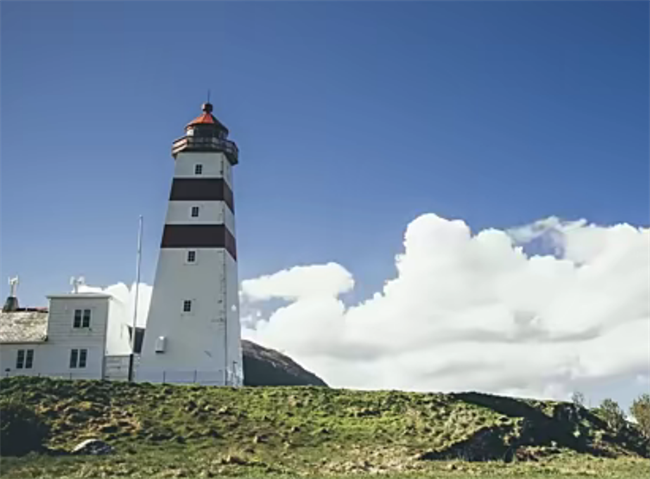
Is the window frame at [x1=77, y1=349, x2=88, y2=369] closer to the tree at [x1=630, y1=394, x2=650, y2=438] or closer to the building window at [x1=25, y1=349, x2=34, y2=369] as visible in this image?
the building window at [x1=25, y1=349, x2=34, y2=369]

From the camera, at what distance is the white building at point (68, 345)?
43750 millimetres

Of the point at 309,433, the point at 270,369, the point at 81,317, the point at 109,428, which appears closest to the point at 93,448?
the point at 109,428

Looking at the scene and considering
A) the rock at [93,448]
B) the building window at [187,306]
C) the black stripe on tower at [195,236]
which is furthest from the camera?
the black stripe on tower at [195,236]

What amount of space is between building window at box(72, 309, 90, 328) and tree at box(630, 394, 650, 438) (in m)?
28.6

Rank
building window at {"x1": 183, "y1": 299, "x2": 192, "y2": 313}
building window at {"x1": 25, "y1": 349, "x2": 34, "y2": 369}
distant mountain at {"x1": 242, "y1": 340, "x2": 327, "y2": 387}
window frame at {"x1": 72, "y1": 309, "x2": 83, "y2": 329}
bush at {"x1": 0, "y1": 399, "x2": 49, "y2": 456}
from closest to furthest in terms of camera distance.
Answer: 1. bush at {"x1": 0, "y1": 399, "x2": 49, "y2": 456}
2. building window at {"x1": 25, "y1": 349, "x2": 34, "y2": 369}
3. window frame at {"x1": 72, "y1": 309, "x2": 83, "y2": 329}
4. building window at {"x1": 183, "y1": 299, "x2": 192, "y2": 313}
5. distant mountain at {"x1": 242, "y1": 340, "x2": 327, "y2": 387}

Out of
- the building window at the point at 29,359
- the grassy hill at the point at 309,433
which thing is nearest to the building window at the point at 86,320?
the building window at the point at 29,359

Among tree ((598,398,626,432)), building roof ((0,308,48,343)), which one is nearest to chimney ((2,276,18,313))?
building roof ((0,308,48,343))

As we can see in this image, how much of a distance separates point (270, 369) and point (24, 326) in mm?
21329

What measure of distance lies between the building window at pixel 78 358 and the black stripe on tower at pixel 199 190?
990 cm

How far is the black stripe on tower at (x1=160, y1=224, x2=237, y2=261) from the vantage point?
45594mm

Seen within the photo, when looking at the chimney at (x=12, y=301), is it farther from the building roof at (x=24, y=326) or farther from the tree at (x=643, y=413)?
the tree at (x=643, y=413)

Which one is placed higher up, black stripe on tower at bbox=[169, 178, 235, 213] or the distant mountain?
black stripe on tower at bbox=[169, 178, 235, 213]

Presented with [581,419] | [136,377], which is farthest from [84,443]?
[581,419]

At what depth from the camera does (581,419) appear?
1532 inches
